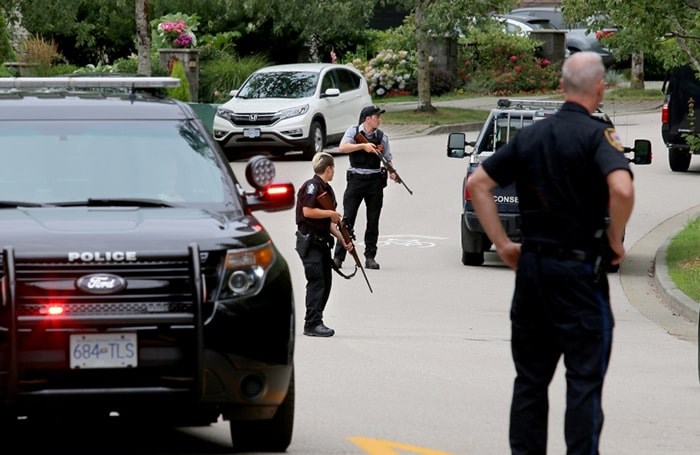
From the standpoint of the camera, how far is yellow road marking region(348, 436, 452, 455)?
7.98 metres

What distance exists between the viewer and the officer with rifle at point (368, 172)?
17.9 meters

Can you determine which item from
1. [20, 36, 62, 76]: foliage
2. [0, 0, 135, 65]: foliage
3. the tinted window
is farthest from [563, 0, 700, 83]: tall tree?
→ [0, 0, 135, 65]: foliage

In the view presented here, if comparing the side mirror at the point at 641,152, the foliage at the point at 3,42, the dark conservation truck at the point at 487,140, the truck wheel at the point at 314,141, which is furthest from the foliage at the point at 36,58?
the side mirror at the point at 641,152

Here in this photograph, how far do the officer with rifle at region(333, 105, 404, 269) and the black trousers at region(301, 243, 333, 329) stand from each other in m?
4.86

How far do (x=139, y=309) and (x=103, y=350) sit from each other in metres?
0.23

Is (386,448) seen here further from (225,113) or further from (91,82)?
(225,113)

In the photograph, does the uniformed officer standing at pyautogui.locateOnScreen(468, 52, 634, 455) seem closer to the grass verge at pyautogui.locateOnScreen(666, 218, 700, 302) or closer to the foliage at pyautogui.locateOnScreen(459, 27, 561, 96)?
the grass verge at pyautogui.locateOnScreen(666, 218, 700, 302)

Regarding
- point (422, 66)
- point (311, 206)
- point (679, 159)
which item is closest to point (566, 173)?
point (311, 206)

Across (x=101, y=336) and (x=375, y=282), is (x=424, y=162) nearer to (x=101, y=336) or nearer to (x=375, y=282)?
(x=375, y=282)

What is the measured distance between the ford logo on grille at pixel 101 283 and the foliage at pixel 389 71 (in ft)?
117

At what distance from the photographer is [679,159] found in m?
27.6

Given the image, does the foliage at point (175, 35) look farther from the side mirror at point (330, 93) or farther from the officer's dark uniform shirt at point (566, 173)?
the officer's dark uniform shirt at point (566, 173)

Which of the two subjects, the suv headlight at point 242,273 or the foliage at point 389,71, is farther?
the foliage at point 389,71

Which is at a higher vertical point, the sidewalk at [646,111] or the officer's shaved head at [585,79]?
the officer's shaved head at [585,79]
